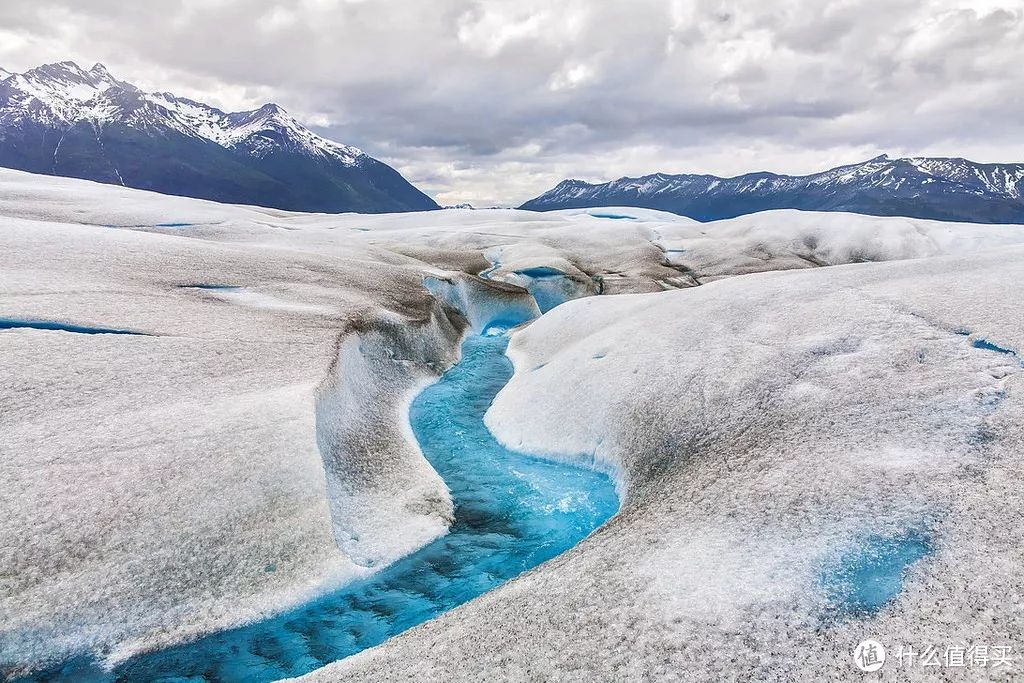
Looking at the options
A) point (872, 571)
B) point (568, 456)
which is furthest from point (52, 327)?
point (872, 571)

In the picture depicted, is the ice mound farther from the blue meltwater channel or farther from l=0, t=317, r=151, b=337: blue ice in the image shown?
l=0, t=317, r=151, b=337: blue ice

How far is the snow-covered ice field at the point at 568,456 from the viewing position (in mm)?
4492

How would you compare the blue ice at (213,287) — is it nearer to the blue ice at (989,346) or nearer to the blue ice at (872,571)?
the blue ice at (872,571)

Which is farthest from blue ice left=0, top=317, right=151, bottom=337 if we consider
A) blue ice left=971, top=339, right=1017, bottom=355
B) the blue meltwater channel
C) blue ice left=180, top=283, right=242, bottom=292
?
blue ice left=971, top=339, right=1017, bottom=355

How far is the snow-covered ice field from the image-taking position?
4.49 metres

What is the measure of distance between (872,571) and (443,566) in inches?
193

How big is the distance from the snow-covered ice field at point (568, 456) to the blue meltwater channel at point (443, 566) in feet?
0.80

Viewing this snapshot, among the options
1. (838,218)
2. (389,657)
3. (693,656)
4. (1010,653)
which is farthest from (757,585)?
(838,218)

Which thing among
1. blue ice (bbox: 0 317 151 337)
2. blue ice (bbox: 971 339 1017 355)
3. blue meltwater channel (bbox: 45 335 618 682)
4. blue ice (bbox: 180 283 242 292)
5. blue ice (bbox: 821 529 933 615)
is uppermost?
blue ice (bbox: 180 283 242 292)

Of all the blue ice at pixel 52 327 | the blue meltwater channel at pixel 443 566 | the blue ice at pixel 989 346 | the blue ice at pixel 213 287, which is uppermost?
the blue ice at pixel 213 287

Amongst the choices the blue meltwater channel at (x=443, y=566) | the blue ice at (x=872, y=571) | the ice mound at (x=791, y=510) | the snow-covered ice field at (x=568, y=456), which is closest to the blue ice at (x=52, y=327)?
the snow-covered ice field at (x=568, y=456)

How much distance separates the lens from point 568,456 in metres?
10.2

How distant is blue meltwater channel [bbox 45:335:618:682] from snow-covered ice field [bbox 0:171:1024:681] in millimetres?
244

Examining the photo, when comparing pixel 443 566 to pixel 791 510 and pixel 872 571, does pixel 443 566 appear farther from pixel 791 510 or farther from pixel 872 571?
pixel 872 571
